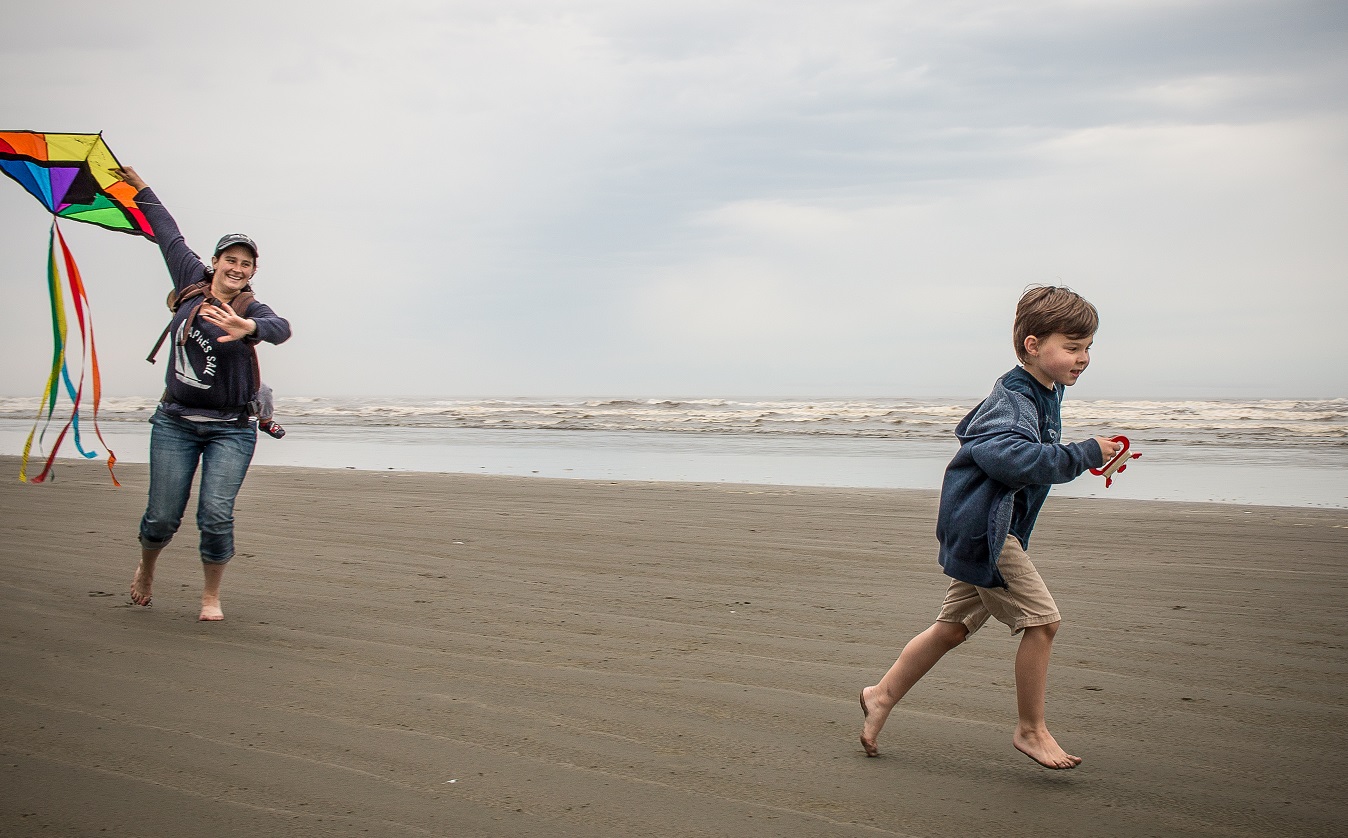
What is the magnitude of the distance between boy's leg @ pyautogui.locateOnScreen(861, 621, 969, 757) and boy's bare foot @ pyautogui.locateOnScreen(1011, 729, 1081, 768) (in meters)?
0.34

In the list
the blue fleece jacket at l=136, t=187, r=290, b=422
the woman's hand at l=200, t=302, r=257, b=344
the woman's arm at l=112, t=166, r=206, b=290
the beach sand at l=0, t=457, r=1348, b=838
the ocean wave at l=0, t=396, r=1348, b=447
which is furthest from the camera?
the ocean wave at l=0, t=396, r=1348, b=447

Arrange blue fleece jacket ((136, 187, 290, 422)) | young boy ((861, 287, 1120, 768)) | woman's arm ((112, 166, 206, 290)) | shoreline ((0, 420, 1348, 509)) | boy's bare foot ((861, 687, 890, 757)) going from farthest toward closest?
shoreline ((0, 420, 1348, 509)) → woman's arm ((112, 166, 206, 290)) → blue fleece jacket ((136, 187, 290, 422)) → boy's bare foot ((861, 687, 890, 757)) → young boy ((861, 287, 1120, 768))

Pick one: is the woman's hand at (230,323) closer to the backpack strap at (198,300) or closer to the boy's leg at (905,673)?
the backpack strap at (198,300)

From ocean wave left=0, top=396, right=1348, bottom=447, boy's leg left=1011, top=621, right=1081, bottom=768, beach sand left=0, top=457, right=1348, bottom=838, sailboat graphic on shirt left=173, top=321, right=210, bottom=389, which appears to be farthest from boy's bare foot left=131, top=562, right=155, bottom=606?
ocean wave left=0, top=396, right=1348, bottom=447

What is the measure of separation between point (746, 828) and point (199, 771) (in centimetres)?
163

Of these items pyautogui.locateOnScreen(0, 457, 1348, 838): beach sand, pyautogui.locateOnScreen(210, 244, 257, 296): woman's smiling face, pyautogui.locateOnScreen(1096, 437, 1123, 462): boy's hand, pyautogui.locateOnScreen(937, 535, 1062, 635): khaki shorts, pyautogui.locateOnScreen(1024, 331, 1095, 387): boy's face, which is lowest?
pyautogui.locateOnScreen(0, 457, 1348, 838): beach sand

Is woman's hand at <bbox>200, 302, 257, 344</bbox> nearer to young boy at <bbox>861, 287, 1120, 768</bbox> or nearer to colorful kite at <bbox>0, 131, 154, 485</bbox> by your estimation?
colorful kite at <bbox>0, 131, 154, 485</bbox>

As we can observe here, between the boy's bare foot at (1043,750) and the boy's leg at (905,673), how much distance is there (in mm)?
336

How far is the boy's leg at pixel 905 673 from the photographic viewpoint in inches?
124

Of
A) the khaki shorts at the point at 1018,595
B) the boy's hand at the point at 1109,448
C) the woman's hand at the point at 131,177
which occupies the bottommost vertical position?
the khaki shorts at the point at 1018,595

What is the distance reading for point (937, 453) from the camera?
55.6ft

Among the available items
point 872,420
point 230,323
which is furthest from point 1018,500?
point 872,420

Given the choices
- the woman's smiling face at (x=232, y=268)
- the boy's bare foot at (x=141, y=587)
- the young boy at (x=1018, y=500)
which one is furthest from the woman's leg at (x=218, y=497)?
the young boy at (x=1018, y=500)

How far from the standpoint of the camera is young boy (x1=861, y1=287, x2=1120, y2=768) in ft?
9.55
